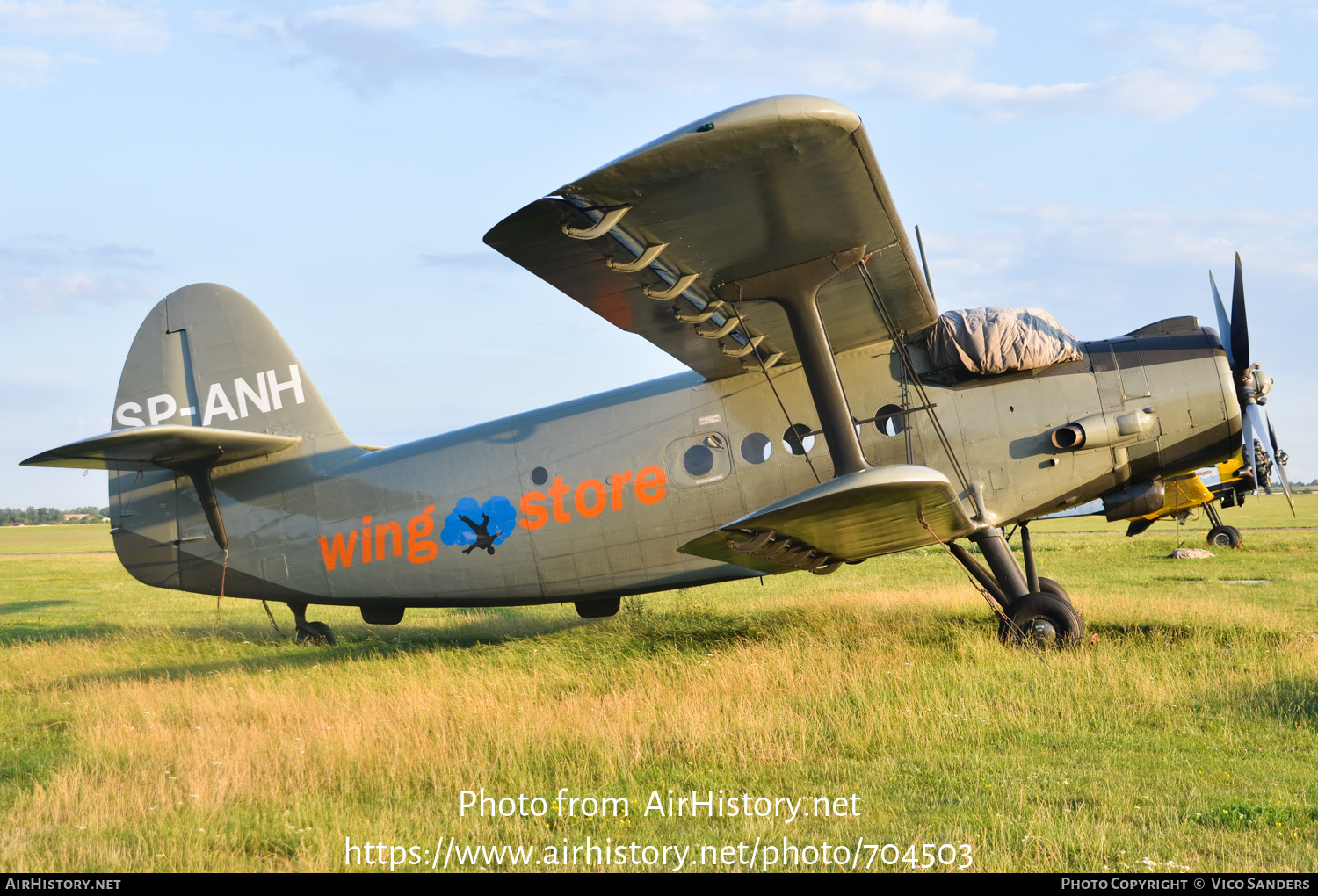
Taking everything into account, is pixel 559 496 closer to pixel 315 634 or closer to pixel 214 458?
pixel 214 458

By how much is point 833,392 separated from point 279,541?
6984mm

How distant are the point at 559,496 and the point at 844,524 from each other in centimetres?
350

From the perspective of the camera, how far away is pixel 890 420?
8.82 m

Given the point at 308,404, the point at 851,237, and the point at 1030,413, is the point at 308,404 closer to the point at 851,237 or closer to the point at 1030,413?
the point at 851,237

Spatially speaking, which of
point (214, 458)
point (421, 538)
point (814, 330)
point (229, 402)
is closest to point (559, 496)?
point (421, 538)

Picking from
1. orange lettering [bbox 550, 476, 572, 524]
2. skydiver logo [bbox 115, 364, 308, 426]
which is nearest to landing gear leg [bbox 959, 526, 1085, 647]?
orange lettering [bbox 550, 476, 572, 524]

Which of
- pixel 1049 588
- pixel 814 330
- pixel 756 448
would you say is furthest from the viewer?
pixel 1049 588

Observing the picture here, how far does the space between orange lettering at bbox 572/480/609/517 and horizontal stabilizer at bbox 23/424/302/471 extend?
3.84 meters

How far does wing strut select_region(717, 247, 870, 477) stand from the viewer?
7.11 meters

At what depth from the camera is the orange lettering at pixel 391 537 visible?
33.2 feet

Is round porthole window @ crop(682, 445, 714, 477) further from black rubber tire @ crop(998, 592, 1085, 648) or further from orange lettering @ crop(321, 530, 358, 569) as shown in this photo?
orange lettering @ crop(321, 530, 358, 569)

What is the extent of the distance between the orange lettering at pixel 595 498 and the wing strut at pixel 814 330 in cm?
289

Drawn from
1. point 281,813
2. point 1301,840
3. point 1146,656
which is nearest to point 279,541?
point 281,813

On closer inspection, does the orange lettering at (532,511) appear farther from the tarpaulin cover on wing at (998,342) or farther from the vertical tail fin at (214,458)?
the tarpaulin cover on wing at (998,342)
